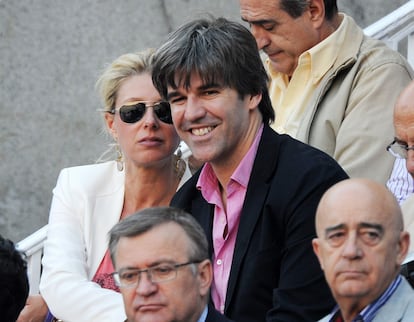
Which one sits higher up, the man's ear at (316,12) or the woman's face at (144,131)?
the man's ear at (316,12)

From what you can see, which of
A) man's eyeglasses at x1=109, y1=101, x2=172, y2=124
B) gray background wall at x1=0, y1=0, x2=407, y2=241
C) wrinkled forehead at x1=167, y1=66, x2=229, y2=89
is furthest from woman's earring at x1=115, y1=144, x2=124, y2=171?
gray background wall at x1=0, y1=0, x2=407, y2=241

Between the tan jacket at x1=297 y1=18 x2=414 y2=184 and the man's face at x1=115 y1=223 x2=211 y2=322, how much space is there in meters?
1.30

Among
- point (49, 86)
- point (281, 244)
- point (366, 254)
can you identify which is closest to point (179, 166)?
point (281, 244)

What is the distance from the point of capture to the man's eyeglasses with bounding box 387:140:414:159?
18.2 ft

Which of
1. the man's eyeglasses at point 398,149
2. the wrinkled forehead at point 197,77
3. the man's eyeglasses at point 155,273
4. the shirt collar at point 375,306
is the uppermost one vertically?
the wrinkled forehead at point 197,77

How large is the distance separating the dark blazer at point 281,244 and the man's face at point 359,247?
51 centimetres

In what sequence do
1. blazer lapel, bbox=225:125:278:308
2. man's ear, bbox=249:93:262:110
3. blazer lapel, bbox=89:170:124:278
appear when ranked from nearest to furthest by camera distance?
1. blazer lapel, bbox=225:125:278:308
2. man's ear, bbox=249:93:262:110
3. blazer lapel, bbox=89:170:124:278

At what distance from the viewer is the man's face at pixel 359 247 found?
4598 millimetres

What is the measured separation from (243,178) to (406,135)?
1.95 ft

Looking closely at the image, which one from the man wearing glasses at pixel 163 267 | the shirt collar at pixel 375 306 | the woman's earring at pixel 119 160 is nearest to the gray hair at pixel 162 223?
the man wearing glasses at pixel 163 267

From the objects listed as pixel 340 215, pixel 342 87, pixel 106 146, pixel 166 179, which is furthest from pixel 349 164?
pixel 106 146

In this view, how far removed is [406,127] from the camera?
18.2 ft

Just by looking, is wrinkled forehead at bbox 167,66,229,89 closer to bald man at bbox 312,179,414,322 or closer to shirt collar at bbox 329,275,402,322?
bald man at bbox 312,179,414,322

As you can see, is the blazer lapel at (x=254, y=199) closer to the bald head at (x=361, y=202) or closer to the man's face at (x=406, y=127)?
the man's face at (x=406, y=127)
